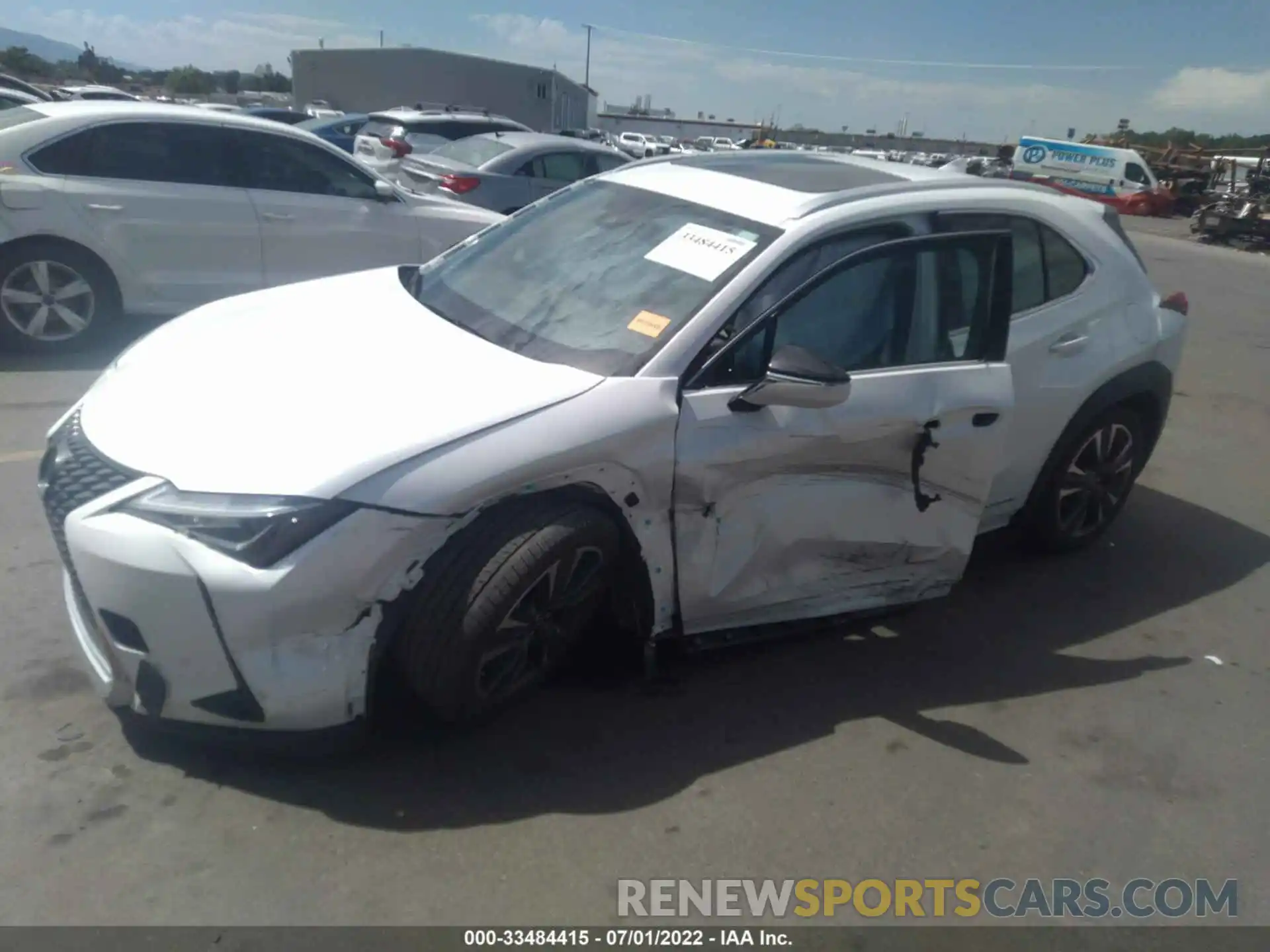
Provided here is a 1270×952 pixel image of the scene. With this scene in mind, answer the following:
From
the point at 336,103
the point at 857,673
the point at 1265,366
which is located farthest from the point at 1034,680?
the point at 336,103

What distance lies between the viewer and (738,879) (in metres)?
2.72

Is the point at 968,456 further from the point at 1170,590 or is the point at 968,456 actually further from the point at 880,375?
the point at 1170,590

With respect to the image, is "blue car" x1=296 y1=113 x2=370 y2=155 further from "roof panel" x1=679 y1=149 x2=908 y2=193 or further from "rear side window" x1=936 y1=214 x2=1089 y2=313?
"rear side window" x1=936 y1=214 x2=1089 y2=313

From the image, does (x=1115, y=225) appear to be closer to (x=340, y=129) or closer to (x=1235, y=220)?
(x=340, y=129)

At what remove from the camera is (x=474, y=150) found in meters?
12.1

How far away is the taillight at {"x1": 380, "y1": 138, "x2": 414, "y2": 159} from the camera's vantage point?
12344 mm

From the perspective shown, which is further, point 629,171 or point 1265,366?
point 1265,366

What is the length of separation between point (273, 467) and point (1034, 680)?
2847 mm

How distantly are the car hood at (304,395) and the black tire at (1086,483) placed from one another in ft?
8.18

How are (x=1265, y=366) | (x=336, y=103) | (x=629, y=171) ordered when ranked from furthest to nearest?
(x=336, y=103) < (x=1265, y=366) < (x=629, y=171)

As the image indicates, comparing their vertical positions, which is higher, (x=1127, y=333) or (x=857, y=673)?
(x=1127, y=333)

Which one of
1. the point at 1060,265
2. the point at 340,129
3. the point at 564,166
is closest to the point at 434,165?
the point at 564,166

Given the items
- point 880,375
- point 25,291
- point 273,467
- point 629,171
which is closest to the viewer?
point 273,467

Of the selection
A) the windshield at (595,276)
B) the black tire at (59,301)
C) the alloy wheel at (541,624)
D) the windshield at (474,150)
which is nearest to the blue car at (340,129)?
the windshield at (474,150)
